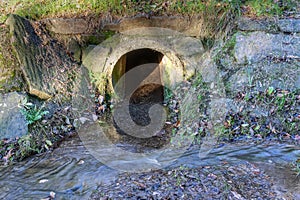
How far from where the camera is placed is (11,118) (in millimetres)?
5051

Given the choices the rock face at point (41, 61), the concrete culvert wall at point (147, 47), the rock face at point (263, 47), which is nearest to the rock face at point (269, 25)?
the rock face at point (263, 47)

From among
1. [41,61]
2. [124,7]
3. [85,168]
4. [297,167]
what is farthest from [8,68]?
[297,167]

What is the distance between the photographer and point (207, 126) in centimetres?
505

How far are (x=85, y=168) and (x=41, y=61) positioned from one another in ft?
9.75

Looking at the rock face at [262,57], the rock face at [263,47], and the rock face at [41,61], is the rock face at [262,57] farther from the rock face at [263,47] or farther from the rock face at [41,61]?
the rock face at [41,61]

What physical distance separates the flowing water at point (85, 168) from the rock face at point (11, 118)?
2.26 ft

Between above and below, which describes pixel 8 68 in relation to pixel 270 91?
above

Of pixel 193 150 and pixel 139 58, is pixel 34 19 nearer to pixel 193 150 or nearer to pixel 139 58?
pixel 139 58

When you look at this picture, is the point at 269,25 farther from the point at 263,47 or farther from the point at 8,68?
the point at 8,68

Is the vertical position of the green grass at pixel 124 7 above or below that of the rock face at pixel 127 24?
above

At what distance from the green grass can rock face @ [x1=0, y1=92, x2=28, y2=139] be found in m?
2.01

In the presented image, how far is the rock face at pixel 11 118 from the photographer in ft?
16.2

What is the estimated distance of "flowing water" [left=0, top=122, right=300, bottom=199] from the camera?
11.7 ft

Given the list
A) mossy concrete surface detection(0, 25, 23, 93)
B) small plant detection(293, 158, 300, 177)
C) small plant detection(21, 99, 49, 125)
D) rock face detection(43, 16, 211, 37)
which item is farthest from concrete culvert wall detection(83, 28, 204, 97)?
small plant detection(293, 158, 300, 177)
